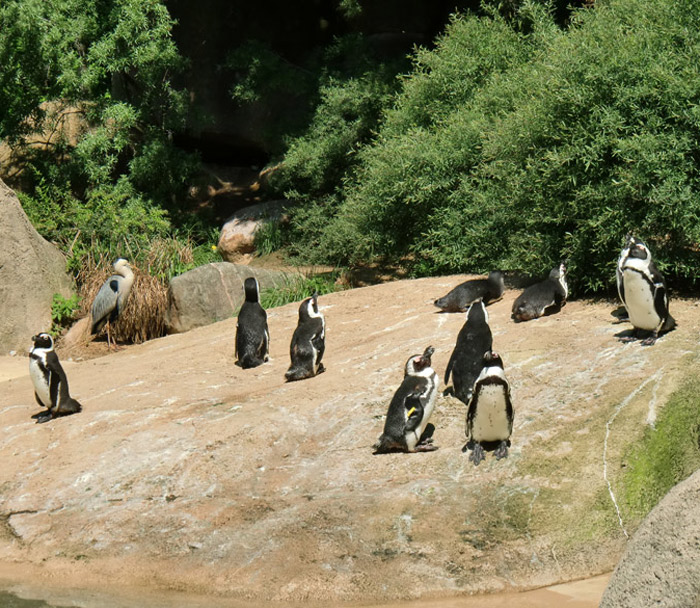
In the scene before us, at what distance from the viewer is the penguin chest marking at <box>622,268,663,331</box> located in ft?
25.1

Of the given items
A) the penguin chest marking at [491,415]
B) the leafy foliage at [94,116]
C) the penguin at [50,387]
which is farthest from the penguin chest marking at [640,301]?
the leafy foliage at [94,116]

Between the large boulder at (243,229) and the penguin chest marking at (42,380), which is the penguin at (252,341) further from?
the large boulder at (243,229)

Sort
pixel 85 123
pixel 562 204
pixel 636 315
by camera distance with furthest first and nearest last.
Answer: pixel 85 123
pixel 562 204
pixel 636 315

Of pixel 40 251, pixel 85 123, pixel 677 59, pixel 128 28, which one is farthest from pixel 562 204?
pixel 85 123

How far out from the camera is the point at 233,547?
6109 millimetres

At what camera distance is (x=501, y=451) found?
21.4ft

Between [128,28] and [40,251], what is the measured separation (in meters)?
4.12

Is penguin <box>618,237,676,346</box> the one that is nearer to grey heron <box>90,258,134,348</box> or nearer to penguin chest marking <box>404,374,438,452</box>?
penguin chest marking <box>404,374,438,452</box>

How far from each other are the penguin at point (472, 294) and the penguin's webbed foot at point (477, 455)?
3204mm

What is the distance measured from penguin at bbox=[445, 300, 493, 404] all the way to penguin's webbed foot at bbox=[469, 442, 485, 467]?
732 mm

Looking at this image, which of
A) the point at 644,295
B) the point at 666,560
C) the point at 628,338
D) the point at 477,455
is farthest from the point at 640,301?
the point at 666,560

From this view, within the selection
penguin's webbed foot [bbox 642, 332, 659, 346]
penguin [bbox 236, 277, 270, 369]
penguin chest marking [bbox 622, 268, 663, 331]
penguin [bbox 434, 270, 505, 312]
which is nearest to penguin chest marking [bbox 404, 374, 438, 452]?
penguin's webbed foot [bbox 642, 332, 659, 346]

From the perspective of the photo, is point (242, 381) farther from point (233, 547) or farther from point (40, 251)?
point (40, 251)

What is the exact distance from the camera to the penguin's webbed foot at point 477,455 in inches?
255
